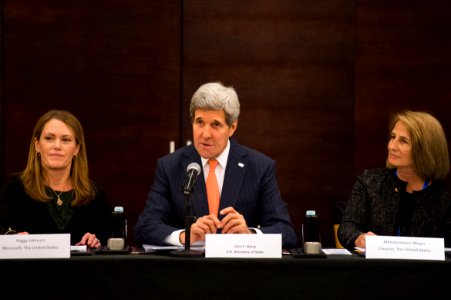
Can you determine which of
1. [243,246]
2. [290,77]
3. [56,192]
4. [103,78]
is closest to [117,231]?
[243,246]

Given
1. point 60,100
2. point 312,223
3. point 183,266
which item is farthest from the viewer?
point 60,100

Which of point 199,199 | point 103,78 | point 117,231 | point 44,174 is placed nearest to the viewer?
point 117,231

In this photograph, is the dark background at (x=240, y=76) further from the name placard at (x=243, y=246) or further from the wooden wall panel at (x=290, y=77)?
the name placard at (x=243, y=246)

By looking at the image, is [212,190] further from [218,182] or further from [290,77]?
[290,77]

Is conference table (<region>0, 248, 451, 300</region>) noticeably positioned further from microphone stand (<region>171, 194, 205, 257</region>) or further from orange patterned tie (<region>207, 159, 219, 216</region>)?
orange patterned tie (<region>207, 159, 219, 216</region>)

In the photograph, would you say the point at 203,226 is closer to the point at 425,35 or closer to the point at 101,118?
the point at 101,118

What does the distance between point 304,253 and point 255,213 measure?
2.36 ft

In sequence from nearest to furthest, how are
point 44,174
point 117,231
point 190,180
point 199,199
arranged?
1. point 190,180
2. point 117,231
3. point 199,199
4. point 44,174

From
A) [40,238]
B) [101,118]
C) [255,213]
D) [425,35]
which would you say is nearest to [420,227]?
[255,213]

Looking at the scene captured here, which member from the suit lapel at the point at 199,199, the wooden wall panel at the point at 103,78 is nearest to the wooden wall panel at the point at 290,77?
the wooden wall panel at the point at 103,78

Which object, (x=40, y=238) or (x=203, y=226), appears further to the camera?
(x=203, y=226)

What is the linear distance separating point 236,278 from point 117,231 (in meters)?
0.60

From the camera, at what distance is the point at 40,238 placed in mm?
2486

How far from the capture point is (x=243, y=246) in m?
2.51
